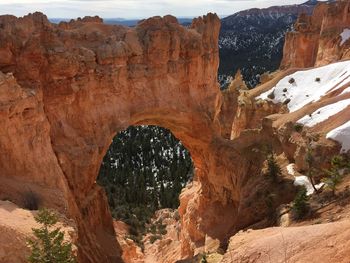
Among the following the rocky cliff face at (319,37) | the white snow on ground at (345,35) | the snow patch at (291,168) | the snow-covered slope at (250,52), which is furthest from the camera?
the snow-covered slope at (250,52)

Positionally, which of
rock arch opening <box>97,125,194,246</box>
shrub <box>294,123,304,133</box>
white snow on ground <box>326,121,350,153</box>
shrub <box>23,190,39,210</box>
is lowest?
rock arch opening <box>97,125,194,246</box>

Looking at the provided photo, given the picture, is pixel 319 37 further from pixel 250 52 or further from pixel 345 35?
pixel 250 52

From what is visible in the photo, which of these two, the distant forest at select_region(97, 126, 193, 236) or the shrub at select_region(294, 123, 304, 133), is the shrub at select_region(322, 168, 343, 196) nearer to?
the shrub at select_region(294, 123, 304, 133)

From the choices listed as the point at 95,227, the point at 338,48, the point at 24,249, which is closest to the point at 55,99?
the point at 95,227

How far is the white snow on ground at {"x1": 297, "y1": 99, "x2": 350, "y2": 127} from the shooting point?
25266 mm

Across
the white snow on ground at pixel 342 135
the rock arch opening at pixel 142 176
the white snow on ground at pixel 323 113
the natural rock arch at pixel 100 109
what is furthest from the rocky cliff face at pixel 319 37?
the white snow on ground at pixel 342 135

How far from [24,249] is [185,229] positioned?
2155 centimetres

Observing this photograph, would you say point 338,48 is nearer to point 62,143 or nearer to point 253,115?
point 253,115

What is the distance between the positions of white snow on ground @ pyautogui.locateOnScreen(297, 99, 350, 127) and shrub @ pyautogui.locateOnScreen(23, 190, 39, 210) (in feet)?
54.7

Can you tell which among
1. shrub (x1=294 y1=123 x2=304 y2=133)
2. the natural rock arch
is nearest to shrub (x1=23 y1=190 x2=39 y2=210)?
the natural rock arch

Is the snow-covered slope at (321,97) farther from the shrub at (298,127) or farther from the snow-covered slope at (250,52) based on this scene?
the snow-covered slope at (250,52)

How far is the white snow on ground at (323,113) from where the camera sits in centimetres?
2527

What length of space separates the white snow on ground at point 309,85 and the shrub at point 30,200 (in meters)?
20.7

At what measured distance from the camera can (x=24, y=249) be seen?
13.1 m
